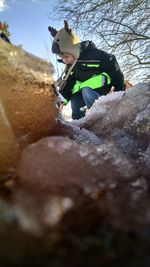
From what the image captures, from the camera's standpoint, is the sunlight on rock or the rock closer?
the sunlight on rock

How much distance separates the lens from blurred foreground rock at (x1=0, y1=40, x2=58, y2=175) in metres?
1.45

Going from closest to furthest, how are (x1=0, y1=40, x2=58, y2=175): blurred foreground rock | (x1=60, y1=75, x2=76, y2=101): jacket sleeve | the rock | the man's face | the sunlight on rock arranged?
the sunlight on rock
(x1=0, y1=40, x2=58, y2=175): blurred foreground rock
the rock
the man's face
(x1=60, y1=75, x2=76, y2=101): jacket sleeve

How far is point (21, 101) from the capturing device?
167 cm

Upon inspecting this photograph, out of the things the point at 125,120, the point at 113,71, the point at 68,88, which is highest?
the point at 125,120

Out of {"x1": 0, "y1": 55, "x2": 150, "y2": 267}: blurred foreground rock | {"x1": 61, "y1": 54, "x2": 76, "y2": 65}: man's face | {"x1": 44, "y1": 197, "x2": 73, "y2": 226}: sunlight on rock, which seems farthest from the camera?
{"x1": 61, "y1": 54, "x2": 76, "y2": 65}: man's face

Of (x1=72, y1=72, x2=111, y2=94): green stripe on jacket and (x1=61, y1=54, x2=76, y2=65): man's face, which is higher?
(x1=61, y1=54, x2=76, y2=65): man's face

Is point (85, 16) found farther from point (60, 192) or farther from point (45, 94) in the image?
point (60, 192)

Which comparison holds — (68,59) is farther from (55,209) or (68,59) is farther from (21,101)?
(55,209)

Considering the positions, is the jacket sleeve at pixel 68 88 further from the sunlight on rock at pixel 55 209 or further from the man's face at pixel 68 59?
the sunlight on rock at pixel 55 209

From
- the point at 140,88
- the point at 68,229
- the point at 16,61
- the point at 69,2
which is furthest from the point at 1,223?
the point at 69,2

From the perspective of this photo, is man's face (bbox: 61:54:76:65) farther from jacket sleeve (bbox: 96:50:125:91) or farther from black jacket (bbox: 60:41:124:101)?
jacket sleeve (bbox: 96:50:125:91)

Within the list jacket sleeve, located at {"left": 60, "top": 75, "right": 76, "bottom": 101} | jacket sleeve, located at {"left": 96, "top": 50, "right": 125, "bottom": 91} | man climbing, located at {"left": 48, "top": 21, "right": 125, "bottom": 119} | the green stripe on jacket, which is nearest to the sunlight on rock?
man climbing, located at {"left": 48, "top": 21, "right": 125, "bottom": 119}

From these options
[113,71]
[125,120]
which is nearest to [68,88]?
[113,71]

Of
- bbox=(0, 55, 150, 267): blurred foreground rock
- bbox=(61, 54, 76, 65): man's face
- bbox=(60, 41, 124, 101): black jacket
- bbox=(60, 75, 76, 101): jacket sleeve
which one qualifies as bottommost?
bbox=(60, 75, 76, 101): jacket sleeve
